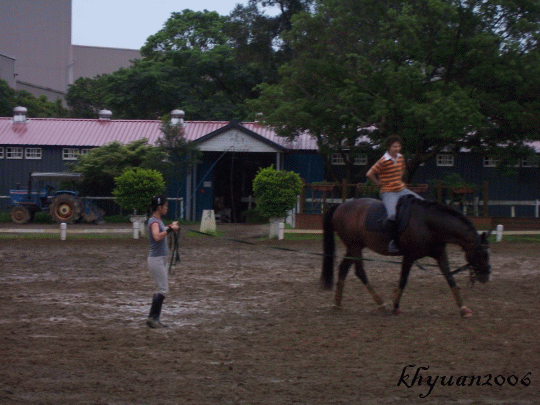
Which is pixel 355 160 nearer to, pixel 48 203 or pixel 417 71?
pixel 417 71

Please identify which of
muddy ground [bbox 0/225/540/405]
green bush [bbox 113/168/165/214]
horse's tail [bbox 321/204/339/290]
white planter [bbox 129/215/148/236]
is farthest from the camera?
white planter [bbox 129/215/148/236]

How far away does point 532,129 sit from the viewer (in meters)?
21.8

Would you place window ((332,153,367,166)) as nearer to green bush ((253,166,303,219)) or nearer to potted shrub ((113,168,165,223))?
green bush ((253,166,303,219))

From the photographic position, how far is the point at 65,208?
81.5 ft

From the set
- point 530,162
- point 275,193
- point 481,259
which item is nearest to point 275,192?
point 275,193

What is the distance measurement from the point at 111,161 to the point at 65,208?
9.14 ft

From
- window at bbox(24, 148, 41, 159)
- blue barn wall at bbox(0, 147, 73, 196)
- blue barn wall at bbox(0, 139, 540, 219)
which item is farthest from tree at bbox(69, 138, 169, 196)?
window at bbox(24, 148, 41, 159)

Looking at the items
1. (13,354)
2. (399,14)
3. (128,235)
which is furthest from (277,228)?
(13,354)

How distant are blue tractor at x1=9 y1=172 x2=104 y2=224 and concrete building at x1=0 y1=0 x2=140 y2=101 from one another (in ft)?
83.9

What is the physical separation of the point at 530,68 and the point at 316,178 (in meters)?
10.9

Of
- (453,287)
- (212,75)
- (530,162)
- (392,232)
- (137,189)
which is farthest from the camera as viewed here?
(212,75)

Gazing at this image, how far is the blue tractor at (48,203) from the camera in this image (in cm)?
2486

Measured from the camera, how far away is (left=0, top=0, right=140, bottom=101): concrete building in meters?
50.5

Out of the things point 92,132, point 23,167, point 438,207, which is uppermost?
point 92,132
